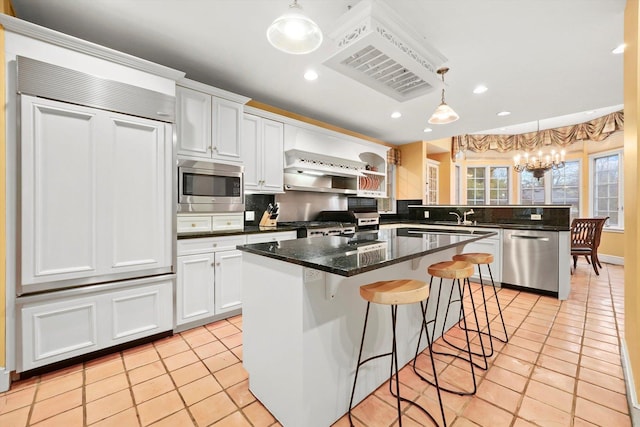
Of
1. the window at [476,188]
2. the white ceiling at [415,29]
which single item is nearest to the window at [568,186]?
Answer: the window at [476,188]

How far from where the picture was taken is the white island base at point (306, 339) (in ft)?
4.44

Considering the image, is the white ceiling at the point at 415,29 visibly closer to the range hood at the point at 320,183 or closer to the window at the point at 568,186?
the range hood at the point at 320,183

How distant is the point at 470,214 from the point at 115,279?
15.9 ft

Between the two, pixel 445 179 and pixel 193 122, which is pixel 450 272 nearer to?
pixel 193 122

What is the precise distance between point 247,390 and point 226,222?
5.39ft

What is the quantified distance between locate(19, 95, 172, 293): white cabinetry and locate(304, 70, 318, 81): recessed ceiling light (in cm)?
148

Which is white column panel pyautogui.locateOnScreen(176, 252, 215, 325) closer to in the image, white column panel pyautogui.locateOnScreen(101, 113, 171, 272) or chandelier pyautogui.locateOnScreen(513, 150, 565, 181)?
white column panel pyautogui.locateOnScreen(101, 113, 171, 272)

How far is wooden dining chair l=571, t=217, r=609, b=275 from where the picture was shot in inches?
177

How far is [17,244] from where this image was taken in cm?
178

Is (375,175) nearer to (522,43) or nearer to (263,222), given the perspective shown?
(263,222)

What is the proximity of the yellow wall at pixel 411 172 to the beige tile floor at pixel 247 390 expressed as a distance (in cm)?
364

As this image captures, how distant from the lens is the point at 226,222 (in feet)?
9.55

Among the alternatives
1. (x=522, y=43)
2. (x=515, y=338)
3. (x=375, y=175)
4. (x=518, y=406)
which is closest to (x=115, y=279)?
(x=518, y=406)

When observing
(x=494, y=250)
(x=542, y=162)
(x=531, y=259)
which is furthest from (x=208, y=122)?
(x=542, y=162)
